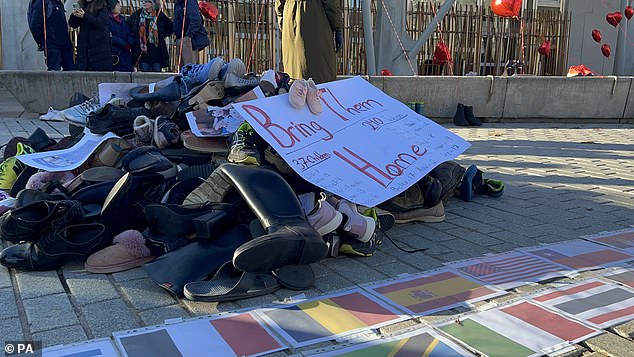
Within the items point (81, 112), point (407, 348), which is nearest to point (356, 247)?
point (407, 348)

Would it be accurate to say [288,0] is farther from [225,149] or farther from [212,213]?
[212,213]

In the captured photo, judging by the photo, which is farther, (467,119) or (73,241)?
(467,119)

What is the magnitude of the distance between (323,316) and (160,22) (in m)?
8.36

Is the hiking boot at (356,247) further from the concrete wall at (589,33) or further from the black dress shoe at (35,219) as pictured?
the concrete wall at (589,33)

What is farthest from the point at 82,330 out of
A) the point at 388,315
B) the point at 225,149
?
the point at 225,149

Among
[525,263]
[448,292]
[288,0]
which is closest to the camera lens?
[448,292]

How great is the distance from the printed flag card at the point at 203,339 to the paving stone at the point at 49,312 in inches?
11.8

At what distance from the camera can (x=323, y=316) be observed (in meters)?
2.43

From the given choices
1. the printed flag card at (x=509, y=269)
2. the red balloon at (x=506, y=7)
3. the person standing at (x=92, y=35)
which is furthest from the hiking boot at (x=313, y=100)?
the red balloon at (x=506, y=7)

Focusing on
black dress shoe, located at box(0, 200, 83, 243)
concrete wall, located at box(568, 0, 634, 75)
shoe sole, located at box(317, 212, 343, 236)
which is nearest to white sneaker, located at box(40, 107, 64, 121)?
black dress shoe, located at box(0, 200, 83, 243)

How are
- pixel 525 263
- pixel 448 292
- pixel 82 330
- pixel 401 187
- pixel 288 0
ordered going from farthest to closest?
pixel 288 0 < pixel 401 187 < pixel 525 263 < pixel 448 292 < pixel 82 330

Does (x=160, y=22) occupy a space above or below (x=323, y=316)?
above

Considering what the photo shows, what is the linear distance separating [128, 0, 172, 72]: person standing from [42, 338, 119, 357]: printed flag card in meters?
8.09

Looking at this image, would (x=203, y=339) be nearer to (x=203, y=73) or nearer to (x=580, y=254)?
(x=580, y=254)
